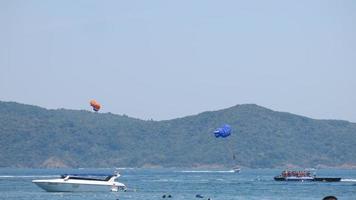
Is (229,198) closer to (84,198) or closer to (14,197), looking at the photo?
(84,198)

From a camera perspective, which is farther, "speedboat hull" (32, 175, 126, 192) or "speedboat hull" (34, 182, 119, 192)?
"speedboat hull" (32, 175, 126, 192)

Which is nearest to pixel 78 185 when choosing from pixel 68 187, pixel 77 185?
pixel 77 185

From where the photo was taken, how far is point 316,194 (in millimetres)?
138875

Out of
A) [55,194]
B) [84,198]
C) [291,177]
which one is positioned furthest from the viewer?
[291,177]

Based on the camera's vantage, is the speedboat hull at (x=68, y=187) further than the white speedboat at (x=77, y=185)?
No

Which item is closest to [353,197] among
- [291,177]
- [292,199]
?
[292,199]

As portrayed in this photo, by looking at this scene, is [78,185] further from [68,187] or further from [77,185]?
[68,187]

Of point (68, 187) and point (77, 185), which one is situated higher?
point (77, 185)

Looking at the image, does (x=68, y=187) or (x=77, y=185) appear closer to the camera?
(x=77, y=185)

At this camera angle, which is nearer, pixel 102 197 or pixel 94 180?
pixel 102 197

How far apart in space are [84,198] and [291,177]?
81.9 meters

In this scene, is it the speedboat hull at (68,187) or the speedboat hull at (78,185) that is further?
the speedboat hull at (78,185)

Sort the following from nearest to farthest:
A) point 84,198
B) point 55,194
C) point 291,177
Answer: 1. point 84,198
2. point 55,194
3. point 291,177

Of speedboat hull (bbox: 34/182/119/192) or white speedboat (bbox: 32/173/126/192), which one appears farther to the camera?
white speedboat (bbox: 32/173/126/192)
